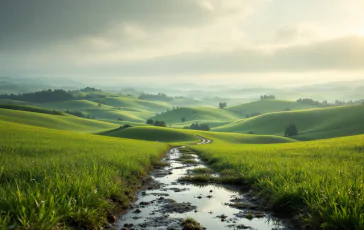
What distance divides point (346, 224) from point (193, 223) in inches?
212

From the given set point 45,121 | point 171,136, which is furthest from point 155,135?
point 45,121

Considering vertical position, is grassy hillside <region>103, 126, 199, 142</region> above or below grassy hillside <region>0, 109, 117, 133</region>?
below

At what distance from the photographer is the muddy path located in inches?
427

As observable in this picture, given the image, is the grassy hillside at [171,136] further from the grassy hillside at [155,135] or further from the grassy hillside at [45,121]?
the grassy hillside at [45,121]

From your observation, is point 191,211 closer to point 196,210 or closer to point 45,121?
point 196,210

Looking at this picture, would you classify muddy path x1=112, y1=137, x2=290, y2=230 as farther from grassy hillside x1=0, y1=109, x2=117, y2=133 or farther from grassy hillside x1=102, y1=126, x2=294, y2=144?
grassy hillside x1=0, y1=109, x2=117, y2=133

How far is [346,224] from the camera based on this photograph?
830 centimetres

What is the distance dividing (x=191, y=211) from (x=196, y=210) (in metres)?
0.32

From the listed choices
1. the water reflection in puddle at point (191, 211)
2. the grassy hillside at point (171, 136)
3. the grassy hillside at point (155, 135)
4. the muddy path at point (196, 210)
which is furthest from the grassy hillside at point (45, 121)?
the water reflection in puddle at point (191, 211)

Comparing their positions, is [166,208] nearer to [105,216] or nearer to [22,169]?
[105,216]

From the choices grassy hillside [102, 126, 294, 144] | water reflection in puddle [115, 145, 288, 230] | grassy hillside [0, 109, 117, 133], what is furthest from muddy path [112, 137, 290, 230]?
grassy hillside [0, 109, 117, 133]

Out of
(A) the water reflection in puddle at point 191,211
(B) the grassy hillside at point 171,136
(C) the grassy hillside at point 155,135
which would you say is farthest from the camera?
(B) the grassy hillside at point 171,136

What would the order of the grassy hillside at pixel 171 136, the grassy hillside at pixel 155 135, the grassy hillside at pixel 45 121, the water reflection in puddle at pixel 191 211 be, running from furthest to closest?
the grassy hillside at pixel 45 121 → the grassy hillside at pixel 171 136 → the grassy hillside at pixel 155 135 → the water reflection in puddle at pixel 191 211

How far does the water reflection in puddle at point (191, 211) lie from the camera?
10.8 m
